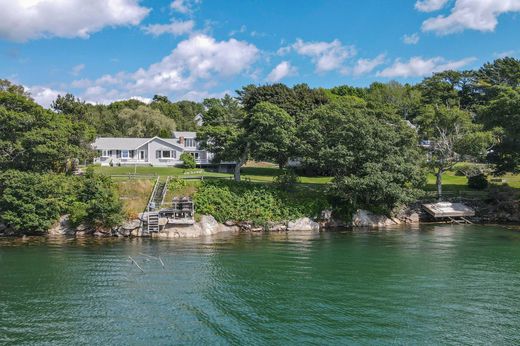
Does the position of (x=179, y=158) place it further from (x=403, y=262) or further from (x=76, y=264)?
(x=403, y=262)

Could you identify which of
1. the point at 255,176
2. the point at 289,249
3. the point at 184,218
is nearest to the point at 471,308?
the point at 289,249

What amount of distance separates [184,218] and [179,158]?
117 ft

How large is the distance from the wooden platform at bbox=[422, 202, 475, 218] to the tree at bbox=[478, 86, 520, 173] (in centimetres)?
886

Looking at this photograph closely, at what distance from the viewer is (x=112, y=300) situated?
23219 millimetres

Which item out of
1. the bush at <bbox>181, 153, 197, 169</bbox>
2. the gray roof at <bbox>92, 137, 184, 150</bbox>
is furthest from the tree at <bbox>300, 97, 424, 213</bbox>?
the gray roof at <bbox>92, 137, 184, 150</bbox>

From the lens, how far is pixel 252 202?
164 feet

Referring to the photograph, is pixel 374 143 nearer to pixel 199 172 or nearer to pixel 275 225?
pixel 275 225

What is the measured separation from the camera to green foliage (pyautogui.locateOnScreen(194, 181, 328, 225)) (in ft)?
158

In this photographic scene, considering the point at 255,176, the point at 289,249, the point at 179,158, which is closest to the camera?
the point at 289,249

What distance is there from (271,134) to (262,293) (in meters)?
31.1

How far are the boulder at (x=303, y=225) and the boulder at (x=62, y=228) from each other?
22783mm

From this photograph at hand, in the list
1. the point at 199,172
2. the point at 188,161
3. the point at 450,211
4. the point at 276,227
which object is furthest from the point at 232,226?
the point at 188,161

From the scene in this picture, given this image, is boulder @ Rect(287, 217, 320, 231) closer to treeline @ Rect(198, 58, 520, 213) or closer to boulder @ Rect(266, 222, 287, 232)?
boulder @ Rect(266, 222, 287, 232)

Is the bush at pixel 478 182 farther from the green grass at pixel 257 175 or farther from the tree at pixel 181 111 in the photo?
the tree at pixel 181 111
